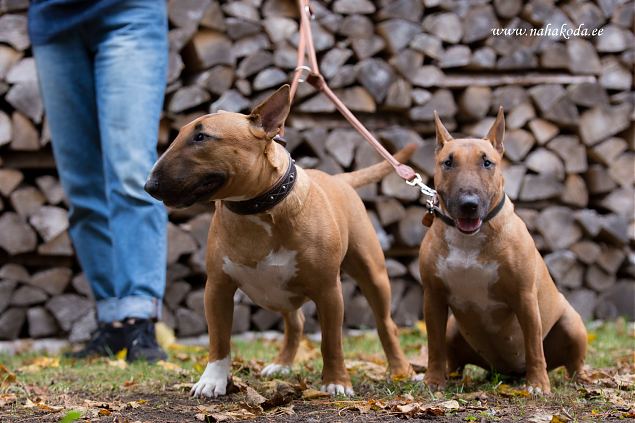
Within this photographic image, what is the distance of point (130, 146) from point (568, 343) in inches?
84.4

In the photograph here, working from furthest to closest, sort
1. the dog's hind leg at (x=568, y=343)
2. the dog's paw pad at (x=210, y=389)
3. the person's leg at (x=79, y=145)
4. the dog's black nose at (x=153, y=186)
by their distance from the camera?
the person's leg at (x=79, y=145), the dog's hind leg at (x=568, y=343), the dog's paw pad at (x=210, y=389), the dog's black nose at (x=153, y=186)

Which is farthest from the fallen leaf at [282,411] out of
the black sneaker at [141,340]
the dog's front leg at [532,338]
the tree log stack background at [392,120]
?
the tree log stack background at [392,120]

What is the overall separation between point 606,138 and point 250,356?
10.3 feet

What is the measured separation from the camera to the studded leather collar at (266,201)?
2670 millimetres

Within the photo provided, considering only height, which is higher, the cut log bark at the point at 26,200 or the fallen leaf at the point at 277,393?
the cut log bark at the point at 26,200

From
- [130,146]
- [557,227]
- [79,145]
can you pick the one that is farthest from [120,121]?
[557,227]

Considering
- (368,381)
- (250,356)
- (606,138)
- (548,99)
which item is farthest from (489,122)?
(368,381)

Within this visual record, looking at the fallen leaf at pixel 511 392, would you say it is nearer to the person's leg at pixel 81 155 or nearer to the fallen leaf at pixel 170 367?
the fallen leaf at pixel 170 367

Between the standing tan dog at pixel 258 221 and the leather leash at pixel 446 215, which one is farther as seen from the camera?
the leather leash at pixel 446 215

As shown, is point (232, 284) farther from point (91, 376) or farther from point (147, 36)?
point (147, 36)

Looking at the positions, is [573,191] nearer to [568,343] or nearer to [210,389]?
[568,343]

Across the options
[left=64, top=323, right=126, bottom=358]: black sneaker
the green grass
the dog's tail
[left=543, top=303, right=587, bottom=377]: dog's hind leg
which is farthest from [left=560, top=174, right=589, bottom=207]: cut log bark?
[left=64, top=323, right=126, bottom=358]: black sneaker

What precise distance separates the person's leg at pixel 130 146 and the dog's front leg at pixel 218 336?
46.0 inches

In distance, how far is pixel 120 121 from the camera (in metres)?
3.96
